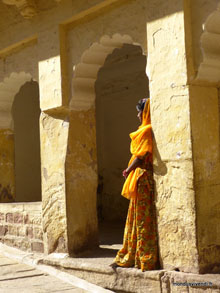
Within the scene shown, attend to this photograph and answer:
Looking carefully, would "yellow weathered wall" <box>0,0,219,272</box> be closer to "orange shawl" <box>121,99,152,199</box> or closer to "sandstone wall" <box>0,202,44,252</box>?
"orange shawl" <box>121,99,152,199</box>

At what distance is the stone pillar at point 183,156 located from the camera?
14.4 ft

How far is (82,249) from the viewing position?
5.92 metres

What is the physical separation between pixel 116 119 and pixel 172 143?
14.4ft

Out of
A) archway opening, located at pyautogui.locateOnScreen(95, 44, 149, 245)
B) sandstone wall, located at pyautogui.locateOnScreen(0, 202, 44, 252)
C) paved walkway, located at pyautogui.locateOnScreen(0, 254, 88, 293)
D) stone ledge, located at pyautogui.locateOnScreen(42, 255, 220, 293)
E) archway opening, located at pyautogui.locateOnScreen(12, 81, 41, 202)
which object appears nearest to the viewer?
stone ledge, located at pyautogui.locateOnScreen(42, 255, 220, 293)

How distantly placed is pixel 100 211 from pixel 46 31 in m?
4.04

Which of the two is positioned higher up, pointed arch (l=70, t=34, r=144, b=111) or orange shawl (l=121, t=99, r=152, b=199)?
pointed arch (l=70, t=34, r=144, b=111)

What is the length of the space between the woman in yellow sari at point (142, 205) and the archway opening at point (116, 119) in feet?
10.5

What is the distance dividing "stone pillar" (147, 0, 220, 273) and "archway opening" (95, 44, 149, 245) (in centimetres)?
358

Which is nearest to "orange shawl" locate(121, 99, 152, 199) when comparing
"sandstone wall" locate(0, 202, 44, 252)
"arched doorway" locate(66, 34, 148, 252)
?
"arched doorway" locate(66, 34, 148, 252)

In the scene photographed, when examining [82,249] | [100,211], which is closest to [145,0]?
[82,249]

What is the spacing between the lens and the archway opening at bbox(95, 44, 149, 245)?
8.48m

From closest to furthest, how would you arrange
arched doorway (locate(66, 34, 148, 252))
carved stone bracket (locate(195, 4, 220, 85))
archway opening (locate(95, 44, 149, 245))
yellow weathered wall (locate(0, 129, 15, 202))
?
carved stone bracket (locate(195, 4, 220, 85)) → arched doorway (locate(66, 34, 148, 252)) → yellow weathered wall (locate(0, 129, 15, 202)) → archway opening (locate(95, 44, 149, 245))

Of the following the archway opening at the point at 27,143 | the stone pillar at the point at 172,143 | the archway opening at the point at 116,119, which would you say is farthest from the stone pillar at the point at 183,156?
the archway opening at the point at 27,143

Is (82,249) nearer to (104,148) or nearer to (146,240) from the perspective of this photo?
(146,240)
